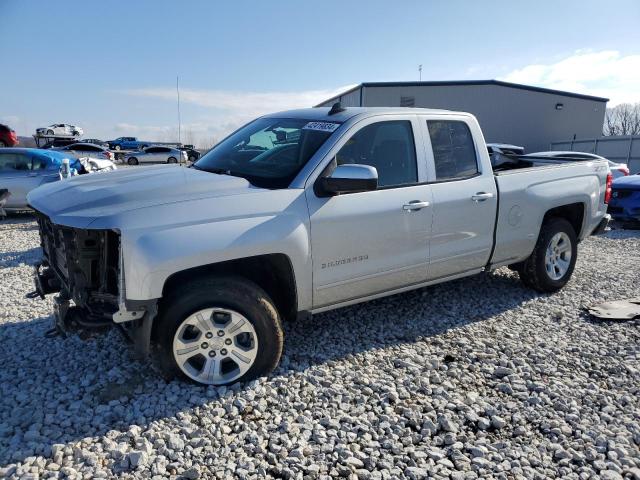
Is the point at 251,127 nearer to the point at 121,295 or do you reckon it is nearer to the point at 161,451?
the point at 121,295

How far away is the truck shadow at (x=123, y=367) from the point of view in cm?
282

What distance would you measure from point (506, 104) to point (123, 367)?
30.6 meters

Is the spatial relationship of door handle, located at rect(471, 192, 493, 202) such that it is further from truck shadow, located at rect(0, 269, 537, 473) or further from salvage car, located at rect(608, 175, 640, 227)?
salvage car, located at rect(608, 175, 640, 227)

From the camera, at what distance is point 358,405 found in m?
3.03

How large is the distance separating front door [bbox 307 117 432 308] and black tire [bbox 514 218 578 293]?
1694 millimetres

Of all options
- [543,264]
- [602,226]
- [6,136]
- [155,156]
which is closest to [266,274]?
[543,264]

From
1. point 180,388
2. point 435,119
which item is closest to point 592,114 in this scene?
point 435,119

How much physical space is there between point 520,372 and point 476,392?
50 centimetres

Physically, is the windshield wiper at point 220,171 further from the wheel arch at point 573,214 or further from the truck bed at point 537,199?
the wheel arch at point 573,214

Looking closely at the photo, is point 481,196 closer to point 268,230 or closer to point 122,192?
point 268,230

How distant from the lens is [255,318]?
3.12 metres

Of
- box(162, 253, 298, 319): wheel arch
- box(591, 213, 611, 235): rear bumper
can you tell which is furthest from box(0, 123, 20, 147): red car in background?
box(591, 213, 611, 235): rear bumper

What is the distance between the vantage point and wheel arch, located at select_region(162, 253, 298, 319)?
308cm

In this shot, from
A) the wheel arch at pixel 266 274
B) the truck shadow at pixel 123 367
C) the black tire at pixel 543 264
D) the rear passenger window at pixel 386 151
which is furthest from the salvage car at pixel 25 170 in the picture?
the black tire at pixel 543 264
